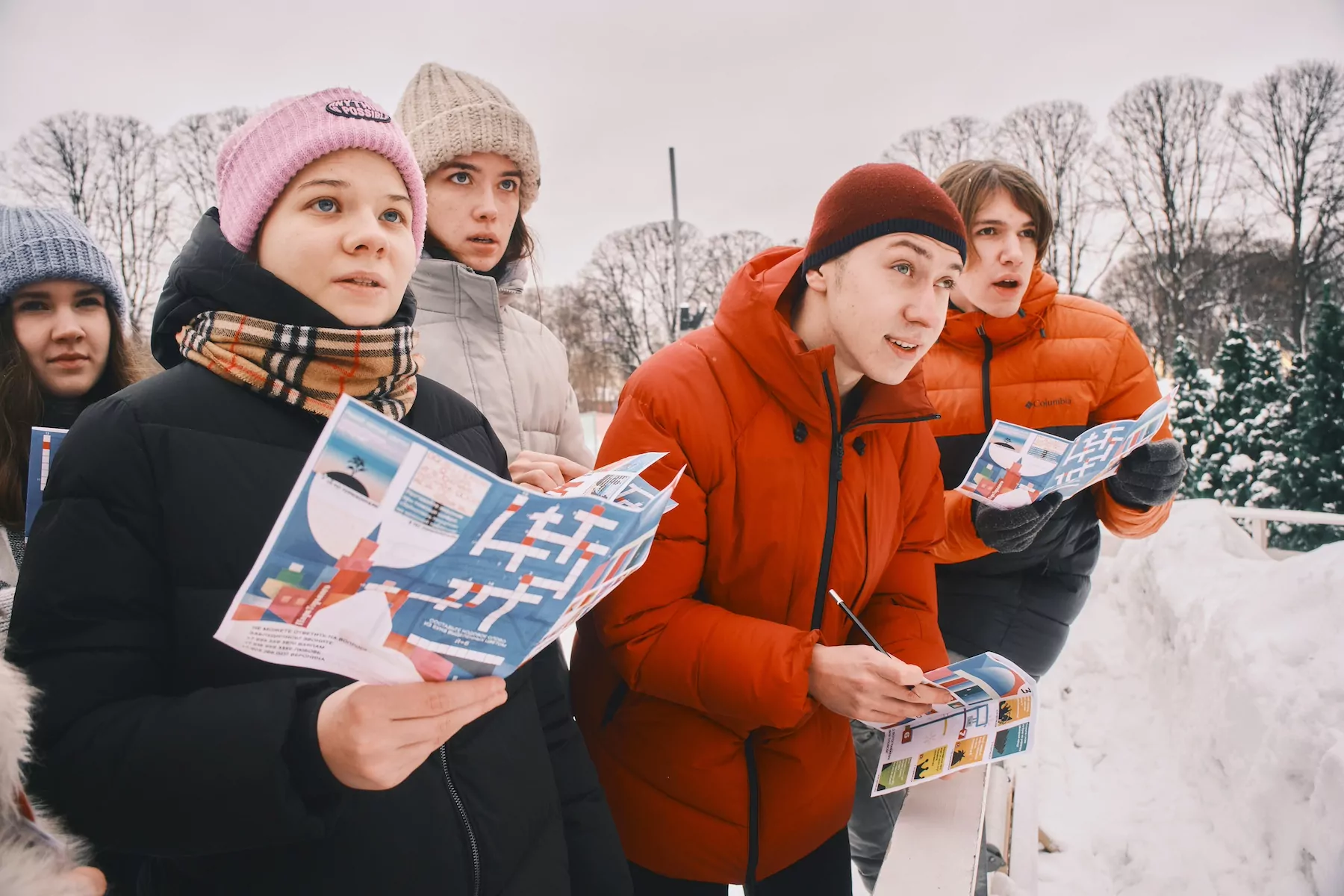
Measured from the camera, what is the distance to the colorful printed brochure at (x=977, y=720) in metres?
1.63

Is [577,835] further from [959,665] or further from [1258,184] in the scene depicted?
[1258,184]

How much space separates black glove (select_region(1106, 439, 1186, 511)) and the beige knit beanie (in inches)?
88.1

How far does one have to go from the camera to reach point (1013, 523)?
7.77 feet

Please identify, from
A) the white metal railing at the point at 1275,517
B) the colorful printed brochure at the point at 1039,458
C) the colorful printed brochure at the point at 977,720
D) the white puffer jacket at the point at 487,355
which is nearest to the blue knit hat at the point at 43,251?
the white puffer jacket at the point at 487,355

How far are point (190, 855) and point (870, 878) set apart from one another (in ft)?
8.67

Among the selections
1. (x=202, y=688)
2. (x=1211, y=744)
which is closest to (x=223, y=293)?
(x=202, y=688)

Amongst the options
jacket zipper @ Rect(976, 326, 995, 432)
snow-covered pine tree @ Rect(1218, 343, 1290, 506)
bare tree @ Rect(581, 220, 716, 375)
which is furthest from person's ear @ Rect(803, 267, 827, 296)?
bare tree @ Rect(581, 220, 716, 375)

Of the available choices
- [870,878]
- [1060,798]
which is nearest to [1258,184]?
[1060,798]

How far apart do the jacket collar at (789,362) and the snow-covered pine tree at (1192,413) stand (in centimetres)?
1459

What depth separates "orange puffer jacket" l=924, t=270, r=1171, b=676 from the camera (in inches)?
105

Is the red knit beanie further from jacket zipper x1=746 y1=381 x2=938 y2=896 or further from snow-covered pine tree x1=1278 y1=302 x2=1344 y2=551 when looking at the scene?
snow-covered pine tree x1=1278 y1=302 x2=1344 y2=551

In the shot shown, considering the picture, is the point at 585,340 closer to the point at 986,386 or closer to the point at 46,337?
the point at 986,386

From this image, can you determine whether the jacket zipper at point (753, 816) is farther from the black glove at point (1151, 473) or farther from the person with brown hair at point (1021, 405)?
the black glove at point (1151, 473)

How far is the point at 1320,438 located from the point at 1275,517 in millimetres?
7109
